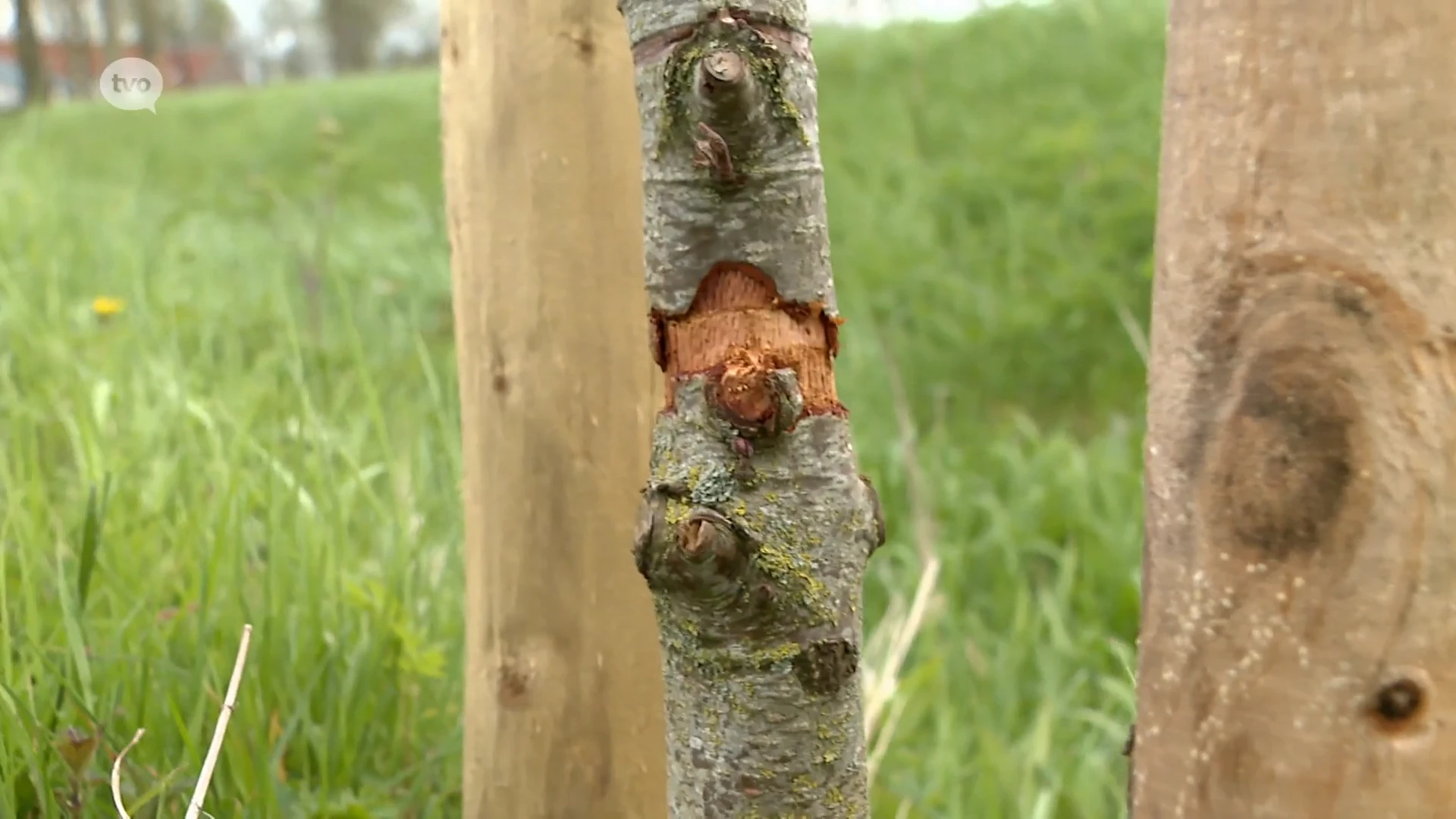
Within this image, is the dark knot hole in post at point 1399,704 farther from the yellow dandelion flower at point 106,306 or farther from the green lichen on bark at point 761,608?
the yellow dandelion flower at point 106,306

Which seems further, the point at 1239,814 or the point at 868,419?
the point at 868,419

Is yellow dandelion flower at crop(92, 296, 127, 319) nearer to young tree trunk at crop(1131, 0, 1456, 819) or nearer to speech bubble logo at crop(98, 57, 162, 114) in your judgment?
speech bubble logo at crop(98, 57, 162, 114)

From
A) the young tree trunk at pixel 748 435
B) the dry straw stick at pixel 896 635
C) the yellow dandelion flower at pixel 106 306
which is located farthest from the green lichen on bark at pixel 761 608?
the yellow dandelion flower at pixel 106 306

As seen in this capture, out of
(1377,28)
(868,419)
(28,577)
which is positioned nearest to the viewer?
(1377,28)

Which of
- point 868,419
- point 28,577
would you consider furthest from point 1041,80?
point 28,577

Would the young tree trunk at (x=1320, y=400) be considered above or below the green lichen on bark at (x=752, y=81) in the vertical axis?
below

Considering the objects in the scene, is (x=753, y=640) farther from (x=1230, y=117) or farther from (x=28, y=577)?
(x=28, y=577)

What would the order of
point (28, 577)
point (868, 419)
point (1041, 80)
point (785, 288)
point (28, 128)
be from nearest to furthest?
point (785, 288)
point (28, 577)
point (868, 419)
point (1041, 80)
point (28, 128)
